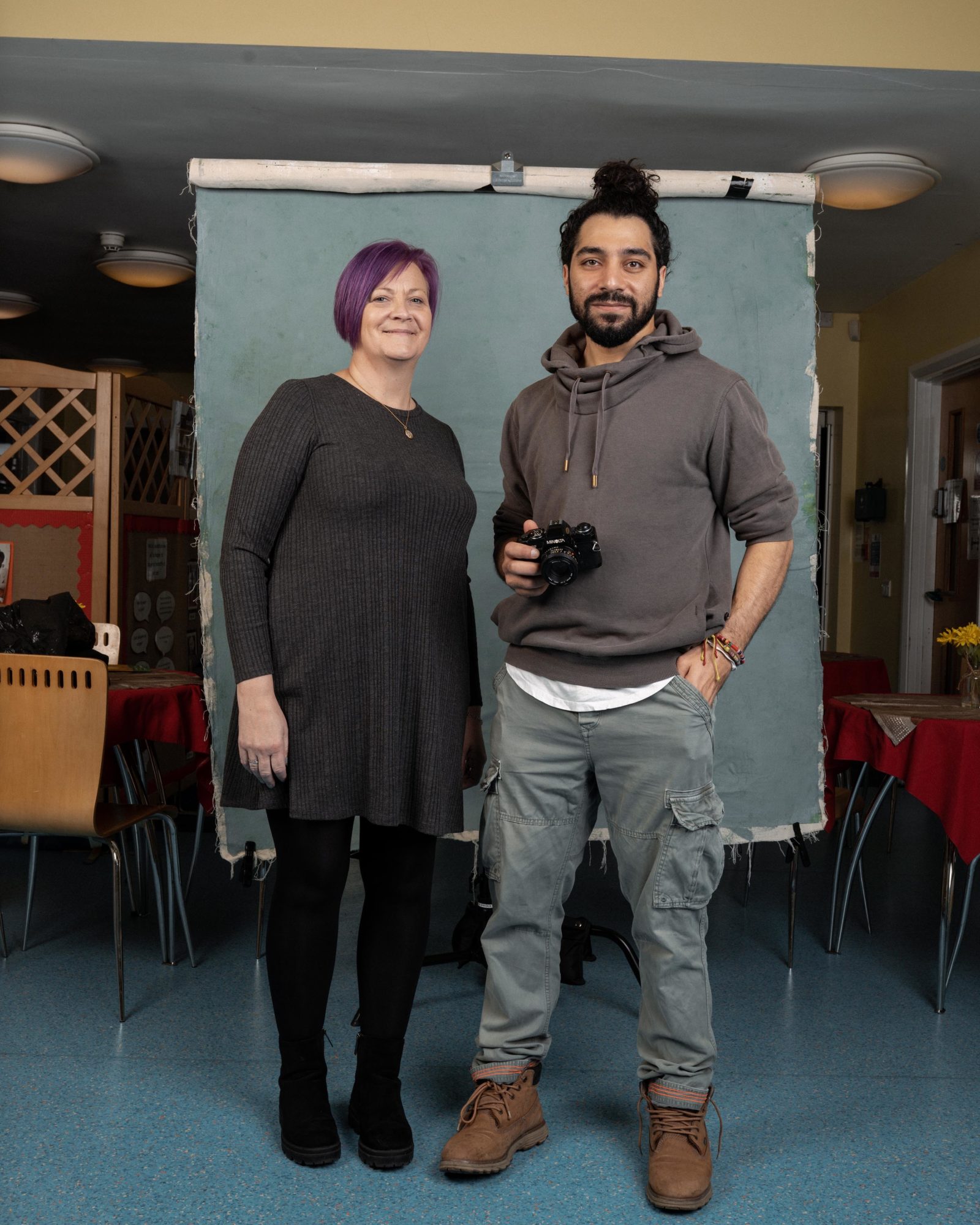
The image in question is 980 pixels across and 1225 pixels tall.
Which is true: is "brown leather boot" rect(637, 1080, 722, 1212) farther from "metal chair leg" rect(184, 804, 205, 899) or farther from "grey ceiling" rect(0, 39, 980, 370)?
"grey ceiling" rect(0, 39, 980, 370)

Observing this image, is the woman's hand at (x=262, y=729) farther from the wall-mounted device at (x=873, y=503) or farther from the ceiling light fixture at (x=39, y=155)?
the wall-mounted device at (x=873, y=503)

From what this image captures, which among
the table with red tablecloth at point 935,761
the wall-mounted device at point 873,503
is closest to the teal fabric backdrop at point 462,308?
the table with red tablecloth at point 935,761

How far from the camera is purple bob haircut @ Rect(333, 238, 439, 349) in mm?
1738

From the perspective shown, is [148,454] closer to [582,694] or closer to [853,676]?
[853,676]

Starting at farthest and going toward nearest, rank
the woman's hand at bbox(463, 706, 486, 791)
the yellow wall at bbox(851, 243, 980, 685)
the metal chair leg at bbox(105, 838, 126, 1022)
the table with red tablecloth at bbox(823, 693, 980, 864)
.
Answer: the yellow wall at bbox(851, 243, 980, 685) → the table with red tablecloth at bbox(823, 693, 980, 864) → the metal chair leg at bbox(105, 838, 126, 1022) → the woman's hand at bbox(463, 706, 486, 791)

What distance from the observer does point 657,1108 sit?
177 cm

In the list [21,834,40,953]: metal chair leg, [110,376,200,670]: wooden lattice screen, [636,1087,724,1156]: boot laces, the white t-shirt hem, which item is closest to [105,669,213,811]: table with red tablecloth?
[21,834,40,953]: metal chair leg

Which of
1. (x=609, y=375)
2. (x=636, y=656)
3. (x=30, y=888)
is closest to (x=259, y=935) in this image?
(x=30, y=888)

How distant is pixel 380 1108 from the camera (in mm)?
1797

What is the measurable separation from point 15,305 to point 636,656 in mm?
6000

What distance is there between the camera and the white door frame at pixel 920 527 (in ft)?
17.6

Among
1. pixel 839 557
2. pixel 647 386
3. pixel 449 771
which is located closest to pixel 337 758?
pixel 449 771

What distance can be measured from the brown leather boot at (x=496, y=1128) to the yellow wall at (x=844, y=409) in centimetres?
493

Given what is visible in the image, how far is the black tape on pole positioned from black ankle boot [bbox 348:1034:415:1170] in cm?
187
